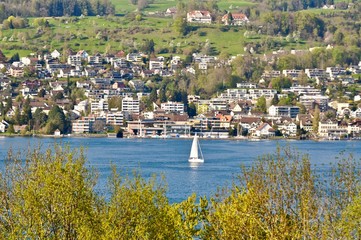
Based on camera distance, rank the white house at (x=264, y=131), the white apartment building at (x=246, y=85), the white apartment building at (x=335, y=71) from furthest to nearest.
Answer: the white apartment building at (x=335, y=71), the white apartment building at (x=246, y=85), the white house at (x=264, y=131)

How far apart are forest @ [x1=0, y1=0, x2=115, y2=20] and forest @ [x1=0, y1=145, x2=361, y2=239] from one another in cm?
6472

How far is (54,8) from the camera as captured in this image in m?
76.3

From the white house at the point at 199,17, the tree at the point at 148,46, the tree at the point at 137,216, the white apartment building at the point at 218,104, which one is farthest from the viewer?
the white house at the point at 199,17

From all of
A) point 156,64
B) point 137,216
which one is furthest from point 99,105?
point 137,216

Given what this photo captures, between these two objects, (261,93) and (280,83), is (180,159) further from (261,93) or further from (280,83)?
(280,83)

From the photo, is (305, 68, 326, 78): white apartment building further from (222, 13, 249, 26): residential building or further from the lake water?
the lake water

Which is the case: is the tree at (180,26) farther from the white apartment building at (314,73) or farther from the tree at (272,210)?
the tree at (272,210)

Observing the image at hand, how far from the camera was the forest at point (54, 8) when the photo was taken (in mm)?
75375

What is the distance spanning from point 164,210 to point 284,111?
41901 millimetres

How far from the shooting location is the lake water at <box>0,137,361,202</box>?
23.4 m

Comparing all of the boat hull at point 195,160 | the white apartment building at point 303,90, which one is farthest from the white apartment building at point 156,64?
the boat hull at point 195,160

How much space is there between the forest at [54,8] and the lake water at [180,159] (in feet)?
105

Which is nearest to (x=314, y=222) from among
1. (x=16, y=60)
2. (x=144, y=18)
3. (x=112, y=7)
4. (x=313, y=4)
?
(x=16, y=60)

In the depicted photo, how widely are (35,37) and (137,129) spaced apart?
20.7 meters
